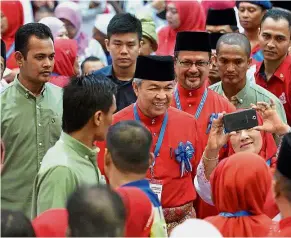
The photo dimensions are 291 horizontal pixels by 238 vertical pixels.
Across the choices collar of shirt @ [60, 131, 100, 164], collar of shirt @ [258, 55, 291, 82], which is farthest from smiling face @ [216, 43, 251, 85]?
collar of shirt @ [60, 131, 100, 164]

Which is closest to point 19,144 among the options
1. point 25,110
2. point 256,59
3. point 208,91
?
point 25,110

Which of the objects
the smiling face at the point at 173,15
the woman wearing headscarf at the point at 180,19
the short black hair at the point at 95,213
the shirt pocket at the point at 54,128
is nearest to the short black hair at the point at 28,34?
the shirt pocket at the point at 54,128

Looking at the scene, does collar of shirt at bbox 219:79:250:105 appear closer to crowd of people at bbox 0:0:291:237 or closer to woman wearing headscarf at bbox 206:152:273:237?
crowd of people at bbox 0:0:291:237

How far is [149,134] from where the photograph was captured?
4676 millimetres

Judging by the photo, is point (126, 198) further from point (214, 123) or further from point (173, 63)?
point (173, 63)

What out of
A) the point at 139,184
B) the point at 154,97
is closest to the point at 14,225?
the point at 139,184

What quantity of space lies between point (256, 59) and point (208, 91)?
1884mm

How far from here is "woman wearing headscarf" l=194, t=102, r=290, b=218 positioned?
5.75 metres

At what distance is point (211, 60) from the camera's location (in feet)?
23.9

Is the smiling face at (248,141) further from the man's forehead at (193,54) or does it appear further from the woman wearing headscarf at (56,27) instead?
the woman wearing headscarf at (56,27)

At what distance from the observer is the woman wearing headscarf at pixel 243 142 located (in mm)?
5754

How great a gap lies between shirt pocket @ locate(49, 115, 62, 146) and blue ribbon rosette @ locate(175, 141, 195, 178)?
0.75 meters

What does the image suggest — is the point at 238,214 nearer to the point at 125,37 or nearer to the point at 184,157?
the point at 184,157

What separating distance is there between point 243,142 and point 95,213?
2.56 metres
